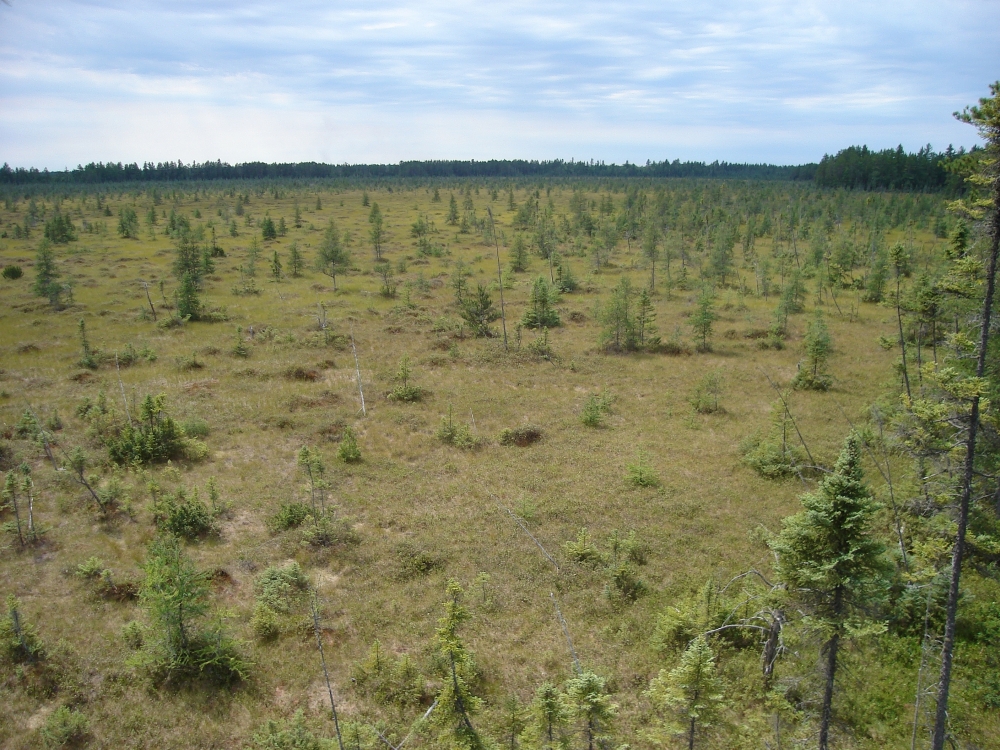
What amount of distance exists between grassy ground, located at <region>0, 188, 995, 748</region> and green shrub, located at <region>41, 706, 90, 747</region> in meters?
0.32

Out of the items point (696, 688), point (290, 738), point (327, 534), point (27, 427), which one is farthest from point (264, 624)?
point (27, 427)

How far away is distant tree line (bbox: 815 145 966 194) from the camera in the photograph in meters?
96.4

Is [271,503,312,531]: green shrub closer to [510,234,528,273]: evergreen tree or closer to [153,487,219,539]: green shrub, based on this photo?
[153,487,219,539]: green shrub

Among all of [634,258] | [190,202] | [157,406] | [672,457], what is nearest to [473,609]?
[672,457]

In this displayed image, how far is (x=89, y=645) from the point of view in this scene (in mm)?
12250

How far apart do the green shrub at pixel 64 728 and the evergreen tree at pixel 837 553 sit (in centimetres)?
1214

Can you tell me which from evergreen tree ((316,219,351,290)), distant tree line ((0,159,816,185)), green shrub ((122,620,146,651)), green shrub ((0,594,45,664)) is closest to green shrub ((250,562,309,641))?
green shrub ((122,620,146,651))

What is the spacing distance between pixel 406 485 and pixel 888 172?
11476cm

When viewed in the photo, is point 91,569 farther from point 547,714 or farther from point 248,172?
point 248,172

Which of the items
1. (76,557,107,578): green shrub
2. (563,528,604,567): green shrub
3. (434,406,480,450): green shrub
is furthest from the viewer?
(434,406,480,450): green shrub

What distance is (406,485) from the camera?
63.7ft

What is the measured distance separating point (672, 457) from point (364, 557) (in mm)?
11623

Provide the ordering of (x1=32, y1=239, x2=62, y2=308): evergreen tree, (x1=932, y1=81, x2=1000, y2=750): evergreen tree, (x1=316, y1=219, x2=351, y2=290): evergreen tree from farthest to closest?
1. (x1=316, y1=219, x2=351, y2=290): evergreen tree
2. (x1=32, y1=239, x2=62, y2=308): evergreen tree
3. (x1=932, y1=81, x2=1000, y2=750): evergreen tree

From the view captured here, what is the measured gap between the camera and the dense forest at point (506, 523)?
28.0 feet
